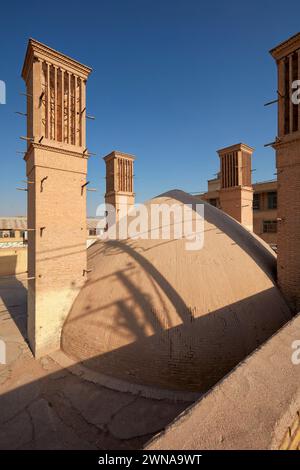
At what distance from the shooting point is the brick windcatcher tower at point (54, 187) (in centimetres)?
765

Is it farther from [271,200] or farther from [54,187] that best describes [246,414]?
[271,200]

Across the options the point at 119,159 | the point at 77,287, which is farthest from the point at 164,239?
the point at 119,159

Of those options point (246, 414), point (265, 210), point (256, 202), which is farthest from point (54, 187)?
point (256, 202)

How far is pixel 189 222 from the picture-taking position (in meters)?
9.38

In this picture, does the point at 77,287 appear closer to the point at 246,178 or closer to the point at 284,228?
the point at 284,228

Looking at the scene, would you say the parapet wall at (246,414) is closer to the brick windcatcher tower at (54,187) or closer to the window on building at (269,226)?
the brick windcatcher tower at (54,187)

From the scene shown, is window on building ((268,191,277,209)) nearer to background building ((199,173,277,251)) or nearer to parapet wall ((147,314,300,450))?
background building ((199,173,277,251))

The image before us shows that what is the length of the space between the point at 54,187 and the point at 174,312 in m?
5.57

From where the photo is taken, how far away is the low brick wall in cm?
2150

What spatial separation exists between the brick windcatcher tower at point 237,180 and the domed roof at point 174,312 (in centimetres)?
686

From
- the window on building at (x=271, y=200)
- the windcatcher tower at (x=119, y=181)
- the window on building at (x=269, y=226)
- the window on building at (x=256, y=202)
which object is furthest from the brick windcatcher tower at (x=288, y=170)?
the window on building at (x=256, y=202)

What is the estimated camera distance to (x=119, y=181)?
52.0 feet

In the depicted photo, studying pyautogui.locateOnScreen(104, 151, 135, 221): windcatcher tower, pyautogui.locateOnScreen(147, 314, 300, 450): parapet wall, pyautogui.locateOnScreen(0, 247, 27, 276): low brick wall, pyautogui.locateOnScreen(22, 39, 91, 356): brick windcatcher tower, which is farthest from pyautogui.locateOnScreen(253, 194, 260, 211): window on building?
pyautogui.locateOnScreen(147, 314, 300, 450): parapet wall

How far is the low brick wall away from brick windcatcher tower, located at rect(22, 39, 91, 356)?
15982mm
